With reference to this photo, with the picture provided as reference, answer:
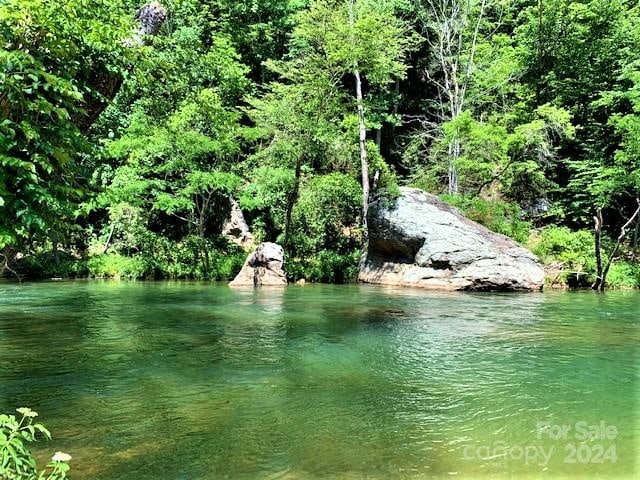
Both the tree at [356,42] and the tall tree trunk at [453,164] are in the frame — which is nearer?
the tree at [356,42]

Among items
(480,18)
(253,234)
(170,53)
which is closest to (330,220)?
(253,234)

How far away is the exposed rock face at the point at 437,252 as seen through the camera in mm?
17656

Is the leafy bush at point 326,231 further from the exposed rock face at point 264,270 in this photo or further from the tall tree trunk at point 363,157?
the exposed rock face at point 264,270

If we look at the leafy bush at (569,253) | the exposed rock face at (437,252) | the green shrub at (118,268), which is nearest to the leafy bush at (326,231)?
the exposed rock face at (437,252)

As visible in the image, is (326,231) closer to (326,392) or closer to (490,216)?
(490,216)

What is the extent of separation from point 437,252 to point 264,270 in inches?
238

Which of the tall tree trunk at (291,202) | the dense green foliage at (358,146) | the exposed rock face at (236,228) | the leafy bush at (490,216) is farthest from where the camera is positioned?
the exposed rock face at (236,228)

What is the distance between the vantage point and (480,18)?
979 inches

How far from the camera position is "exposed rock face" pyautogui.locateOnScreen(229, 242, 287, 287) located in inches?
740

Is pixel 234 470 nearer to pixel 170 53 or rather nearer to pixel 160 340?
pixel 160 340

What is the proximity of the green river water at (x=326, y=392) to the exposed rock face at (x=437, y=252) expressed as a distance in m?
6.22

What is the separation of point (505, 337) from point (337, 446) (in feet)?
18.6

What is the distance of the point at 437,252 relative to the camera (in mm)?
18312

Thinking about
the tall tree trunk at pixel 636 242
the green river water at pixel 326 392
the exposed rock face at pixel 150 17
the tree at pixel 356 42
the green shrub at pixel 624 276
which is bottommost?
the green river water at pixel 326 392
